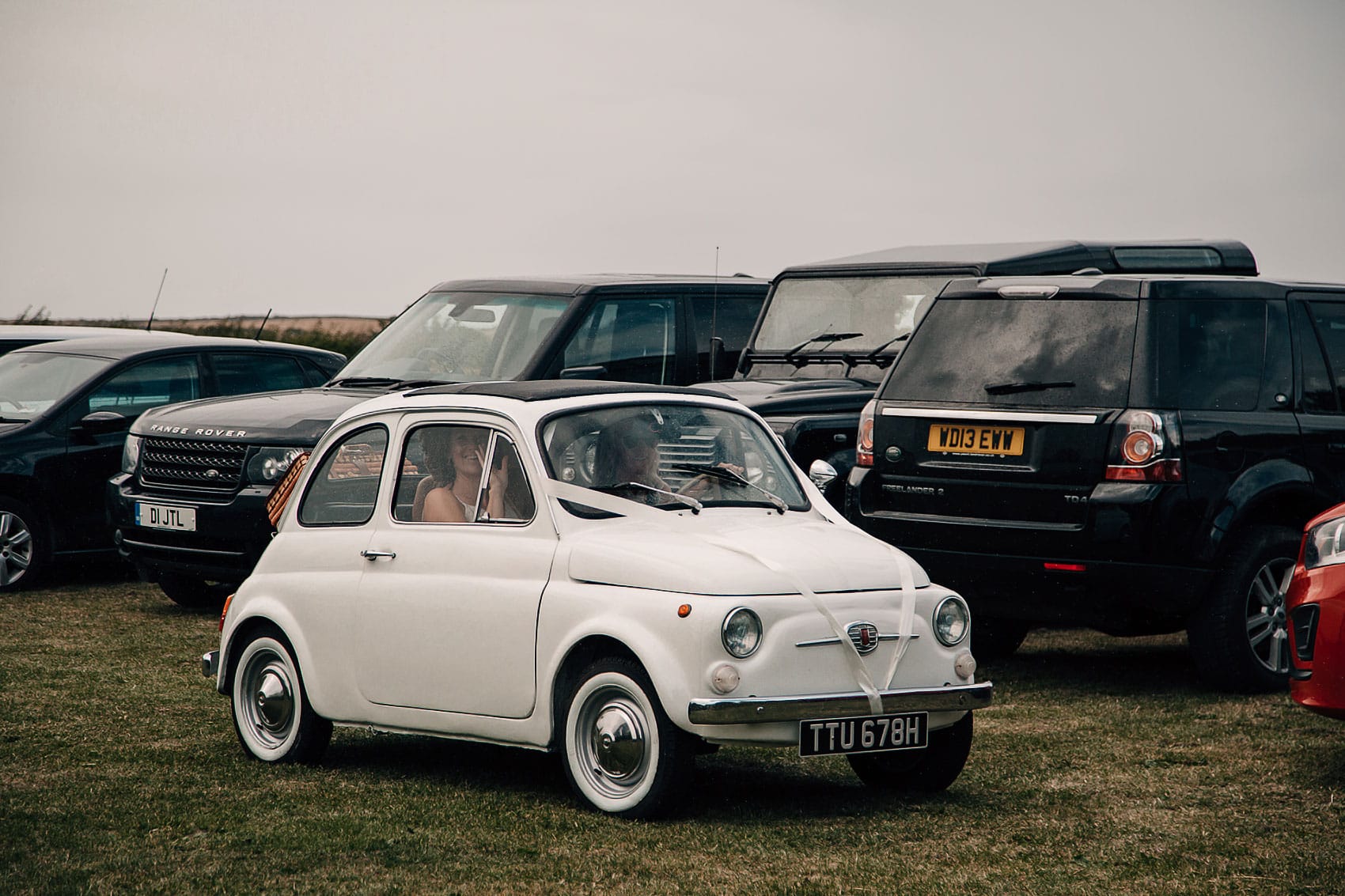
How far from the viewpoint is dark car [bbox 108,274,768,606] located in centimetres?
1164

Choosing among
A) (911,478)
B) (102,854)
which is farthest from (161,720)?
(911,478)

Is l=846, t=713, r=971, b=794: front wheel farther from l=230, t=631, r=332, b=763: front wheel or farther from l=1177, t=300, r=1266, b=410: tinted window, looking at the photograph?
l=1177, t=300, r=1266, b=410: tinted window

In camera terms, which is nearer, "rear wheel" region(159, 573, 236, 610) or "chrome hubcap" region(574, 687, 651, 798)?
"chrome hubcap" region(574, 687, 651, 798)

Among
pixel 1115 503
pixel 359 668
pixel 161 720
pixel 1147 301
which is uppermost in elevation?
pixel 1147 301

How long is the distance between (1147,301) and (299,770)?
478 centimetres

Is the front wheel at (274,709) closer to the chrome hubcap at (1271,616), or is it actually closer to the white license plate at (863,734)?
the white license plate at (863,734)

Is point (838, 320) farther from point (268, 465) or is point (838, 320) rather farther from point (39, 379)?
point (39, 379)

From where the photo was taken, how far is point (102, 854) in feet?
19.7

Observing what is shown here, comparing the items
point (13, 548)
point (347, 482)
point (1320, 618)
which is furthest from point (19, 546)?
point (1320, 618)

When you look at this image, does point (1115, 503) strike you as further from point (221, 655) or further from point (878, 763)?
point (221, 655)

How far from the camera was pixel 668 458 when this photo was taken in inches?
283

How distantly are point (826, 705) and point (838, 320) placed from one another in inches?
258

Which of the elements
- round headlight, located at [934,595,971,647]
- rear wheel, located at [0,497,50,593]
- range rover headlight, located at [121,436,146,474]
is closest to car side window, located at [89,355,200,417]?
rear wheel, located at [0,497,50,593]

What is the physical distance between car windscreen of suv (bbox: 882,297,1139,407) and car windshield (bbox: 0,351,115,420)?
7.07 meters
